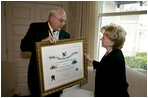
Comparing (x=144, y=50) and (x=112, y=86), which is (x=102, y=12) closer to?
(x=144, y=50)

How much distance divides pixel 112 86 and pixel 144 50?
61.2 inches

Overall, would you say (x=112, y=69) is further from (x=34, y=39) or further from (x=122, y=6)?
(x=122, y=6)

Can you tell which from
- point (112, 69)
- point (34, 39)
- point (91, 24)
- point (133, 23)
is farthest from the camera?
point (91, 24)

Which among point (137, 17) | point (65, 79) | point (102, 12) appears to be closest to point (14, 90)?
point (65, 79)

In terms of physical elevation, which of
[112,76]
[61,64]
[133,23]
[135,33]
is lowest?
[112,76]

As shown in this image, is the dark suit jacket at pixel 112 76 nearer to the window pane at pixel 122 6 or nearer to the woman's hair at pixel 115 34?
the woman's hair at pixel 115 34

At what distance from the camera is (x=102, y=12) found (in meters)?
3.01

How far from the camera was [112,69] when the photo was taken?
1.49 metres

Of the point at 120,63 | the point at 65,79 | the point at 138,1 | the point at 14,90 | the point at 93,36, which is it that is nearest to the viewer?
the point at 120,63

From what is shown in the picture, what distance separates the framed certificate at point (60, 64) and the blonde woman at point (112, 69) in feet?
0.95

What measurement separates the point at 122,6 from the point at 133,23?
0.40m

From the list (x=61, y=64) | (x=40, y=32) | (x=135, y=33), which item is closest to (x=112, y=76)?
(x=61, y=64)

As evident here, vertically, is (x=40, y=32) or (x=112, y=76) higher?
(x=40, y=32)

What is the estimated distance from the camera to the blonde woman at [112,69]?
149 centimetres
